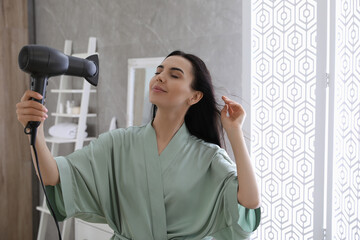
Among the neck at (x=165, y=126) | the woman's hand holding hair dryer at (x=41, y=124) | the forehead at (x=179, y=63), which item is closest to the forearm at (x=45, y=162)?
the woman's hand holding hair dryer at (x=41, y=124)

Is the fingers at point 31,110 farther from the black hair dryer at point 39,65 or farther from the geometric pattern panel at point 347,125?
the geometric pattern panel at point 347,125

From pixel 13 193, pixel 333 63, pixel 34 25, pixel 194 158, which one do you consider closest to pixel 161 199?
pixel 194 158

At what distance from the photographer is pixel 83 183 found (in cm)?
134

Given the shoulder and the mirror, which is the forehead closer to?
the shoulder

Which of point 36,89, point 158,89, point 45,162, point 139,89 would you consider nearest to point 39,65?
point 36,89

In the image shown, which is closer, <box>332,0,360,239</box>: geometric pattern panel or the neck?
the neck

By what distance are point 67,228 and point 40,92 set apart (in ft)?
7.13

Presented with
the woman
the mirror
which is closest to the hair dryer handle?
the woman

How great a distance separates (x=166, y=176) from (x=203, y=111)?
0.98 feet

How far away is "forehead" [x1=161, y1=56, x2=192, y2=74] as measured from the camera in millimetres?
1428

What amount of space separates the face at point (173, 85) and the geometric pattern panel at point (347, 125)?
2.59 feet

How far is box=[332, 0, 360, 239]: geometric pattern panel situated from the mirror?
1122 mm

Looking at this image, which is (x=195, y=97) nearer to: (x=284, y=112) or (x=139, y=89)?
(x=284, y=112)

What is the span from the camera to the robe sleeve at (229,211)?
123 cm
